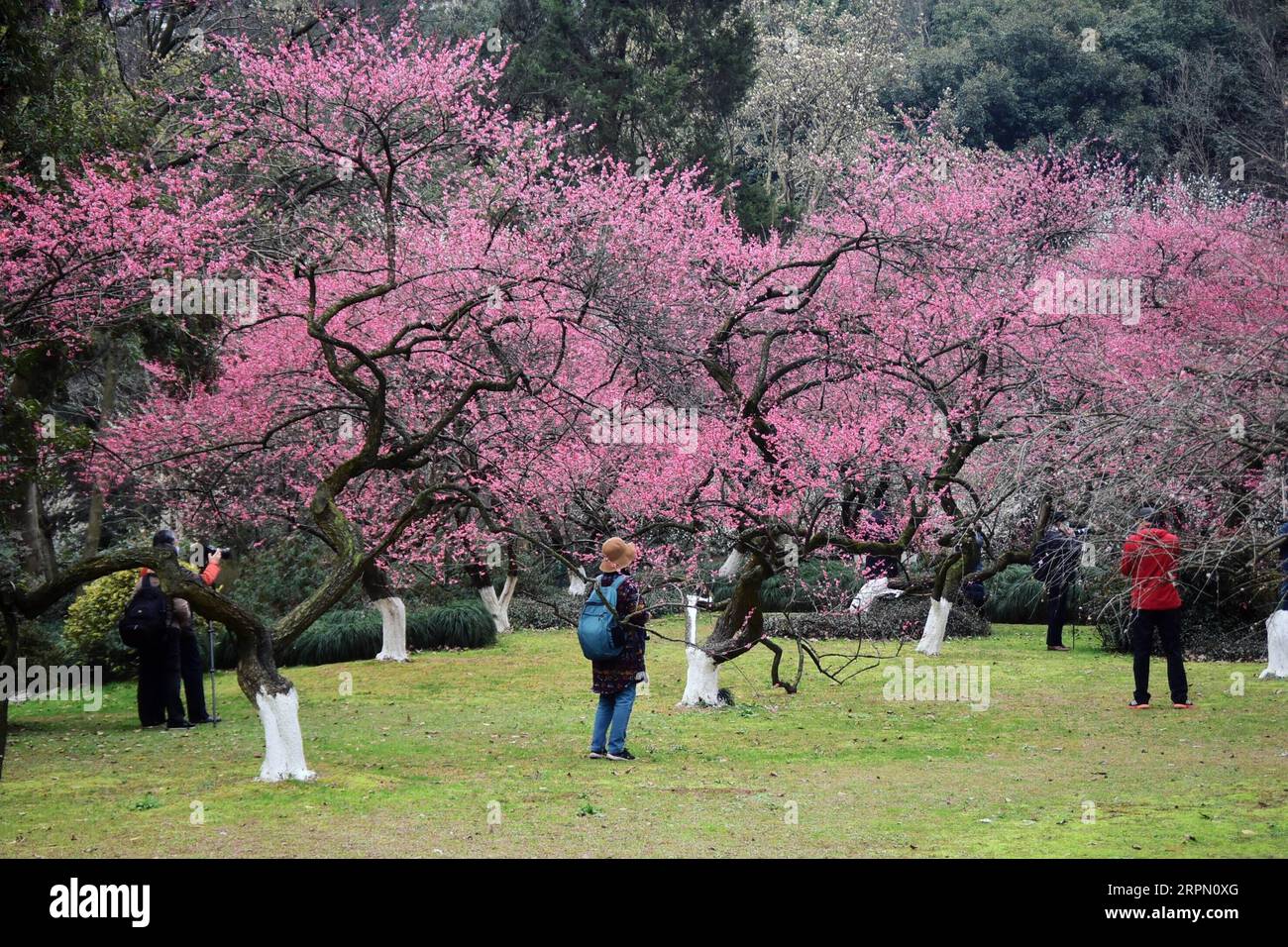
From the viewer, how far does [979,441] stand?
13.9 metres

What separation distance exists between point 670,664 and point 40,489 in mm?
8145

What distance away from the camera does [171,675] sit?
12656 millimetres

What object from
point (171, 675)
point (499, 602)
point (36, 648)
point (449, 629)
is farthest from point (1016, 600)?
point (36, 648)

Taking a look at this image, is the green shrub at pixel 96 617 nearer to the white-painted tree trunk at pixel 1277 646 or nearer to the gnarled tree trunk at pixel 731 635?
the gnarled tree trunk at pixel 731 635

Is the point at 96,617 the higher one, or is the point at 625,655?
the point at 625,655

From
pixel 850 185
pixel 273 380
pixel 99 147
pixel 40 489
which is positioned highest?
pixel 850 185

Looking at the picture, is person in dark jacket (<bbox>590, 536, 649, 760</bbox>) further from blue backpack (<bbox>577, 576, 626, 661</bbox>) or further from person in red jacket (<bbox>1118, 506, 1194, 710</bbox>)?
person in red jacket (<bbox>1118, 506, 1194, 710</bbox>)

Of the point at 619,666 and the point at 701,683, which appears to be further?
the point at 701,683

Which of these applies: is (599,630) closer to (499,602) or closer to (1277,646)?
(1277,646)

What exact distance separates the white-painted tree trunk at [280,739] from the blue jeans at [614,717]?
2208 millimetres

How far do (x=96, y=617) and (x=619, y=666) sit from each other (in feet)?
29.7

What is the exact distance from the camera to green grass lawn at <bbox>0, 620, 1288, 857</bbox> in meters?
7.37

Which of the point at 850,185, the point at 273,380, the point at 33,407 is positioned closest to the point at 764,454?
the point at 273,380

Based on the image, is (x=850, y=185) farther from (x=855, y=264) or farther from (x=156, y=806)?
(x=156, y=806)
